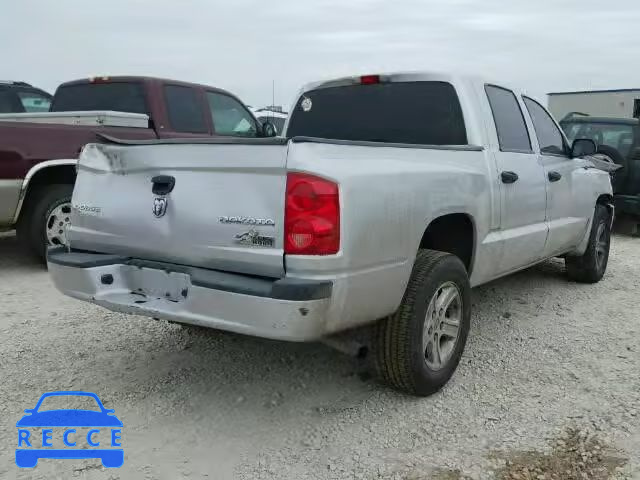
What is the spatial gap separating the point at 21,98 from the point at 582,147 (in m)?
7.37

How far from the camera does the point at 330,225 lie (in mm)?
2537

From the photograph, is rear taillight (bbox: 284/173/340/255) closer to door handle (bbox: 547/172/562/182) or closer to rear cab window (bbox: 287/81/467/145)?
rear cab window (bbox: 287/81/467/145)

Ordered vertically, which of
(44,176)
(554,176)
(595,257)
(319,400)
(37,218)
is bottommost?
(319,400)

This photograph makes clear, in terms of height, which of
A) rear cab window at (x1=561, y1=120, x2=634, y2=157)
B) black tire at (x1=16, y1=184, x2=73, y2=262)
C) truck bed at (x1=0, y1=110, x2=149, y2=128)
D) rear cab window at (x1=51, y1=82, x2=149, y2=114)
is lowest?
black tire at (x1=16, y1=184, x2=73, y2=262)

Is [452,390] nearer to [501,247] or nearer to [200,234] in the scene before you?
[501,247]

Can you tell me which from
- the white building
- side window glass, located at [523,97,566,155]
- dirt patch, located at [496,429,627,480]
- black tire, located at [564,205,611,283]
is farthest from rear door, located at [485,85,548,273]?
the white building

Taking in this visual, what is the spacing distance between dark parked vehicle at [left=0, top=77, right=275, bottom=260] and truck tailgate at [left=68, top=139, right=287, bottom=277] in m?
1.73

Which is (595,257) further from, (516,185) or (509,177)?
(509,177)

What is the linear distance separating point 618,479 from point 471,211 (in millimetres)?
1544

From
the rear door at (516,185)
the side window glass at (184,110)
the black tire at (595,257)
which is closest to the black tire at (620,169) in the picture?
the black tire at (595,257)

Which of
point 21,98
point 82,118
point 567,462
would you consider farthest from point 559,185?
point 21,98

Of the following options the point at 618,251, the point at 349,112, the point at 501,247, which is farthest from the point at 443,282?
the point at 618,251

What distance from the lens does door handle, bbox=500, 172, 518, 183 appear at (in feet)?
12.7

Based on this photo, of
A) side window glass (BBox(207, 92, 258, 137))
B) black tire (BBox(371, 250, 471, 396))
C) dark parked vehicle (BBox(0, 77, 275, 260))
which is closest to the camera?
Answer: black tire (BBox(371, 250, 471, 396))
